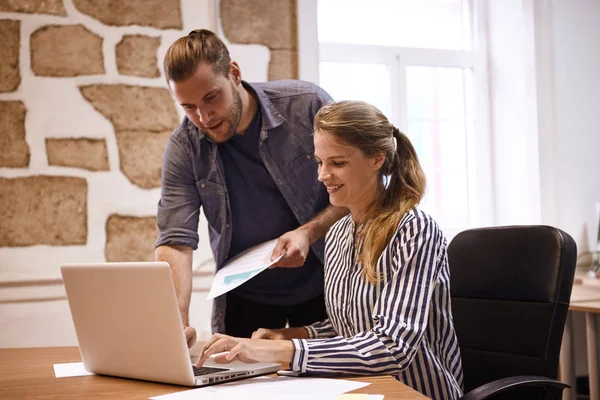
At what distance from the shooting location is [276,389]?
1234mm

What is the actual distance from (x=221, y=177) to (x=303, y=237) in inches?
15.2

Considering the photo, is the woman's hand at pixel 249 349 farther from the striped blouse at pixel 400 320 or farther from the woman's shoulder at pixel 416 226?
the woman's shoulder at pixel 416 226

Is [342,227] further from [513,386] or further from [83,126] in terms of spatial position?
[83,126]

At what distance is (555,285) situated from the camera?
1.61 m

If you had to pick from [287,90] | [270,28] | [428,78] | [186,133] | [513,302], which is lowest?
[513,302]

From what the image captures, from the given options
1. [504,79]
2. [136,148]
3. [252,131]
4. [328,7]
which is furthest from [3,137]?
[504,79]

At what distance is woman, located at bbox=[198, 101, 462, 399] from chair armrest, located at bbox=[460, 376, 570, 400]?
0.11 m

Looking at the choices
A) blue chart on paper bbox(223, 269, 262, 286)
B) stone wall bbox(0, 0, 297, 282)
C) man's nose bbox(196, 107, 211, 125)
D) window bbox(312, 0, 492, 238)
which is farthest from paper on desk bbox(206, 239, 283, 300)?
window bbox(312, 0, 492, 238)

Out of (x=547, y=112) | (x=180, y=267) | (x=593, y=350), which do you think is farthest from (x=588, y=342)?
(x=180, y=267)

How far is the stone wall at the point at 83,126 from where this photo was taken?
270 centimetres

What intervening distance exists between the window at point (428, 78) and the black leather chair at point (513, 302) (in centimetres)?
179

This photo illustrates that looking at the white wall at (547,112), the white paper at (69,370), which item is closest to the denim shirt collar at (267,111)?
the white paper at (69,370)

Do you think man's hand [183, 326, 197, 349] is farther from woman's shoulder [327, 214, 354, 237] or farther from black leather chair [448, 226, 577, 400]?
black leather chair [448, 226, 577, 400]

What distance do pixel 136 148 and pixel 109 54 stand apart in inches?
15.1
